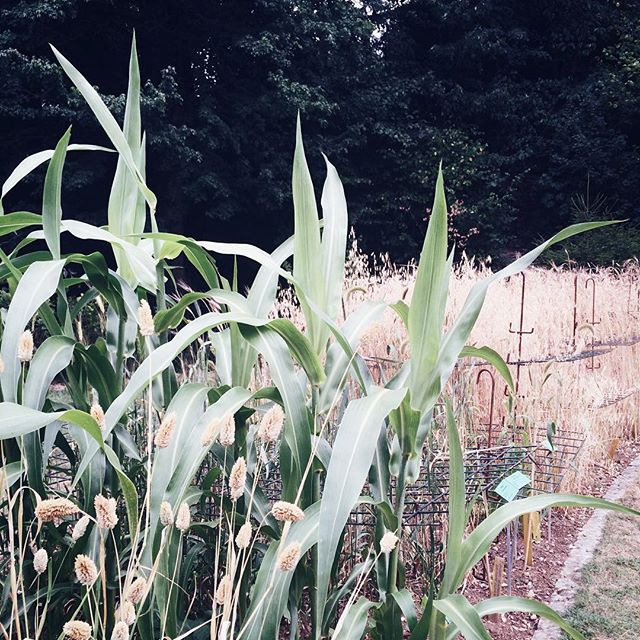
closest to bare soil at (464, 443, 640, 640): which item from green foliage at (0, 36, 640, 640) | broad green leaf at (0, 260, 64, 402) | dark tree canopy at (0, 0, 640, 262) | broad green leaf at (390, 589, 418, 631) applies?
green foliage at (0, 36, 640, 640)

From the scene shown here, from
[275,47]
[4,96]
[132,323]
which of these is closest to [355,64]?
[275,47]

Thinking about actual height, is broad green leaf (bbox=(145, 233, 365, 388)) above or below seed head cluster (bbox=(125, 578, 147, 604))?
above

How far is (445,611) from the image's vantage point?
0.98 metres

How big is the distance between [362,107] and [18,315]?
12761mm

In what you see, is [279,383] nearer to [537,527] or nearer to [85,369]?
[85,369]

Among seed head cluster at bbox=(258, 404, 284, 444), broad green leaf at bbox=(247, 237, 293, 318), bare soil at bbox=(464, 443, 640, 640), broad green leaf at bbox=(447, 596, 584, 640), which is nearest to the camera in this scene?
seed head cluster at bbox=(258, 404, 284, 444)

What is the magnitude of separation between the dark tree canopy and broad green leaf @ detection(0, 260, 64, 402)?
368 inches

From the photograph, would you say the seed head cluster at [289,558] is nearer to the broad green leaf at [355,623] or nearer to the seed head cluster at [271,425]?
the seed head cluster at [271,425]

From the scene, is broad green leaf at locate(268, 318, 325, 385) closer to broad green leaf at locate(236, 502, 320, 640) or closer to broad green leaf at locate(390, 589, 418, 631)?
broad green leaf at locate(236, 502, 320, 640)

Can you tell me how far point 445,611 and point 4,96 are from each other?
10.4 m

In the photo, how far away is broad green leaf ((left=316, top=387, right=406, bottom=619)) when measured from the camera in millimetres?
791

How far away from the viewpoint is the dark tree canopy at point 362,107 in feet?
34.2

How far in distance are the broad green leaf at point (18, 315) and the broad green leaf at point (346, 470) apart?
45 cm

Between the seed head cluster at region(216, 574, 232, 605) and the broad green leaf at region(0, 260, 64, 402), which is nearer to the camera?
the seed head cluster at region(216, 574, 232, 605)
